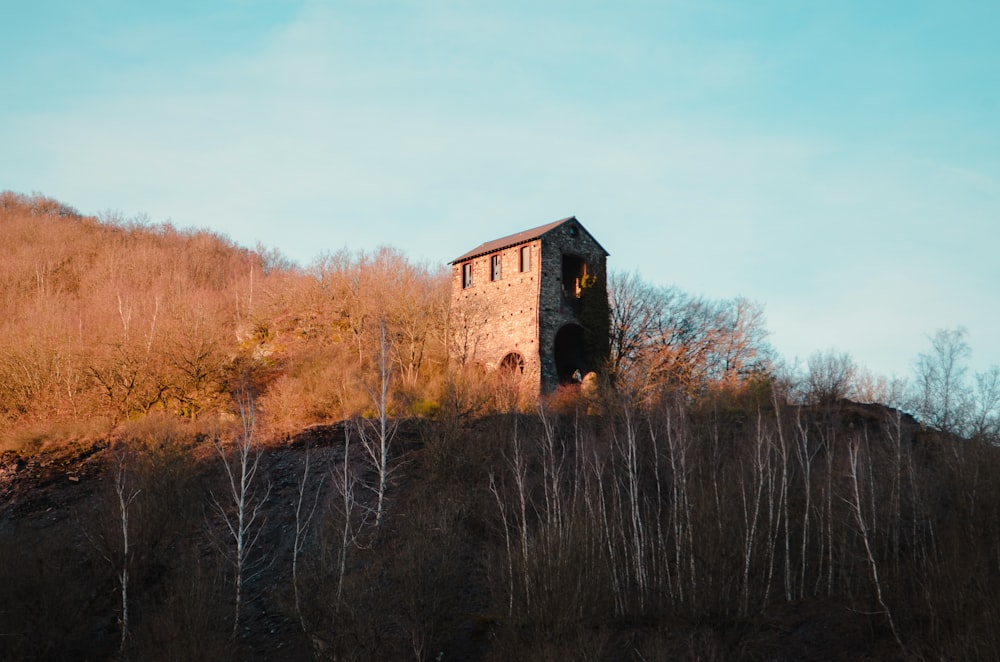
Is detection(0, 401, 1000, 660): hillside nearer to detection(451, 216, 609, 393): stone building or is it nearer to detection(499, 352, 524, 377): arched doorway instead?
detection(499, 352, 524, 377): arched doorway

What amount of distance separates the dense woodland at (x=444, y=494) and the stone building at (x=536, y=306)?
146cm

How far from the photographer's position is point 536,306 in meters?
37.1

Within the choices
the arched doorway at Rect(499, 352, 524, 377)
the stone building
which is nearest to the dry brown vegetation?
the stone building

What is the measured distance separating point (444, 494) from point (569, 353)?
13977 mm

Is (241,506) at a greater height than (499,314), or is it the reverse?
(499,314)

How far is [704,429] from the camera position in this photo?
30766 millimetres

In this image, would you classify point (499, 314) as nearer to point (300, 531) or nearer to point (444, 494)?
point (444, 494)

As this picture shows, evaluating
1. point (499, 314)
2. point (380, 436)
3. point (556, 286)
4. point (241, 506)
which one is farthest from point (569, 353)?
point (241, 506)

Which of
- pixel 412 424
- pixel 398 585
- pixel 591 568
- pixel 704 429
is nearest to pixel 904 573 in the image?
pixel 591 568

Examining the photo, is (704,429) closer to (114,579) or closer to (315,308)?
(114,579)

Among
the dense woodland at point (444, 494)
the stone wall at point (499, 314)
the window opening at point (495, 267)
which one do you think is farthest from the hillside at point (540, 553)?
the window opening at point (495, 267)

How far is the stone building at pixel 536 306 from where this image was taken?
37312mm

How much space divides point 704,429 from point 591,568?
431 inches

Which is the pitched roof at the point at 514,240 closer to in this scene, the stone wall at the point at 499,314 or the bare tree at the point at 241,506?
the stone wall at the point at 499,314
